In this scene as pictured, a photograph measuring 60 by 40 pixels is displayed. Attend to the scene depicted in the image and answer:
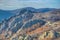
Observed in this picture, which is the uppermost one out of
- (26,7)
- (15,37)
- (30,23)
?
(26,7)

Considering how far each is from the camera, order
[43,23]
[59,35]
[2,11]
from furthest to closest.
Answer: [2,11]
[43,23]
[59,35]

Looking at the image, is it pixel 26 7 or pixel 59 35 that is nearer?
pixel 59 35

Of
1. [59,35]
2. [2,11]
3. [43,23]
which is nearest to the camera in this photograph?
[59,35]

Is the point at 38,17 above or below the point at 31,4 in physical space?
below

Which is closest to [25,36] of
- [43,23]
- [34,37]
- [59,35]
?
[34,37]

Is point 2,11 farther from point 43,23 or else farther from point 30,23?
point 43,23

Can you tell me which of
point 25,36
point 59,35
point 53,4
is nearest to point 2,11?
point 25,36
